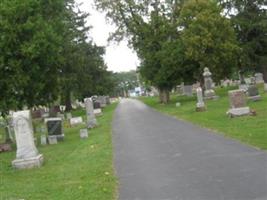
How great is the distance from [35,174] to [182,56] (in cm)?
3760

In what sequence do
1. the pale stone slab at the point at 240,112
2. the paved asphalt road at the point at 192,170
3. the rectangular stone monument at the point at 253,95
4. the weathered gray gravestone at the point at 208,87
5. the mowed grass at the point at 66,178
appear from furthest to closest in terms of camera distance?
the weathered gray gravestone at the point at 208,87 → the rectangular stone monument at the point at 253,95 → the pale stone slab at the point at 240,112 → the mowed grass at the point at 66,178 → the paved asphalt road at the point at 192,170

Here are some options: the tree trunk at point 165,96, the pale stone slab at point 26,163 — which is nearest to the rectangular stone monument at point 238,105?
the pale stone slab at point 26,163

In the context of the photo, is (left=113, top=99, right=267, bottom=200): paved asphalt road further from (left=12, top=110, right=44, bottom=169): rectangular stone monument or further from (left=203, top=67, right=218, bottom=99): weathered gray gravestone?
(left=203, top=67, right=218, bottom=99): weathered gray gravestone

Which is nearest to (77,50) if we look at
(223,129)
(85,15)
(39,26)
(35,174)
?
(85,15)

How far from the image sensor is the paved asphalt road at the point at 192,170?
31.1 feet

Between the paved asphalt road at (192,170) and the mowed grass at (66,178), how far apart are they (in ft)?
1.25

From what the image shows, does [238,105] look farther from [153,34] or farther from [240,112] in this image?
[153,34]

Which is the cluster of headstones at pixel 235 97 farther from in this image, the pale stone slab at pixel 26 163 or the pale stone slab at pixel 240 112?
the pale stone slab at pixel 26 163

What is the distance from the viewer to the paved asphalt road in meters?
9.48

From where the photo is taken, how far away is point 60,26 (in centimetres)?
3231

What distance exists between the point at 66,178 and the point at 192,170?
308cm

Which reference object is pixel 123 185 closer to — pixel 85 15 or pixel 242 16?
pixel 242 16

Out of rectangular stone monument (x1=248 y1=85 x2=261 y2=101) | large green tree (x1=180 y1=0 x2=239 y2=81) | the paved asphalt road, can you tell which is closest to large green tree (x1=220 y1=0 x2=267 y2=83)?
large green tree (x1=180 y1=0 x2=239 y2=81)

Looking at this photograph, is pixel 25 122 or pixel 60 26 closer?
pixel 25 122
